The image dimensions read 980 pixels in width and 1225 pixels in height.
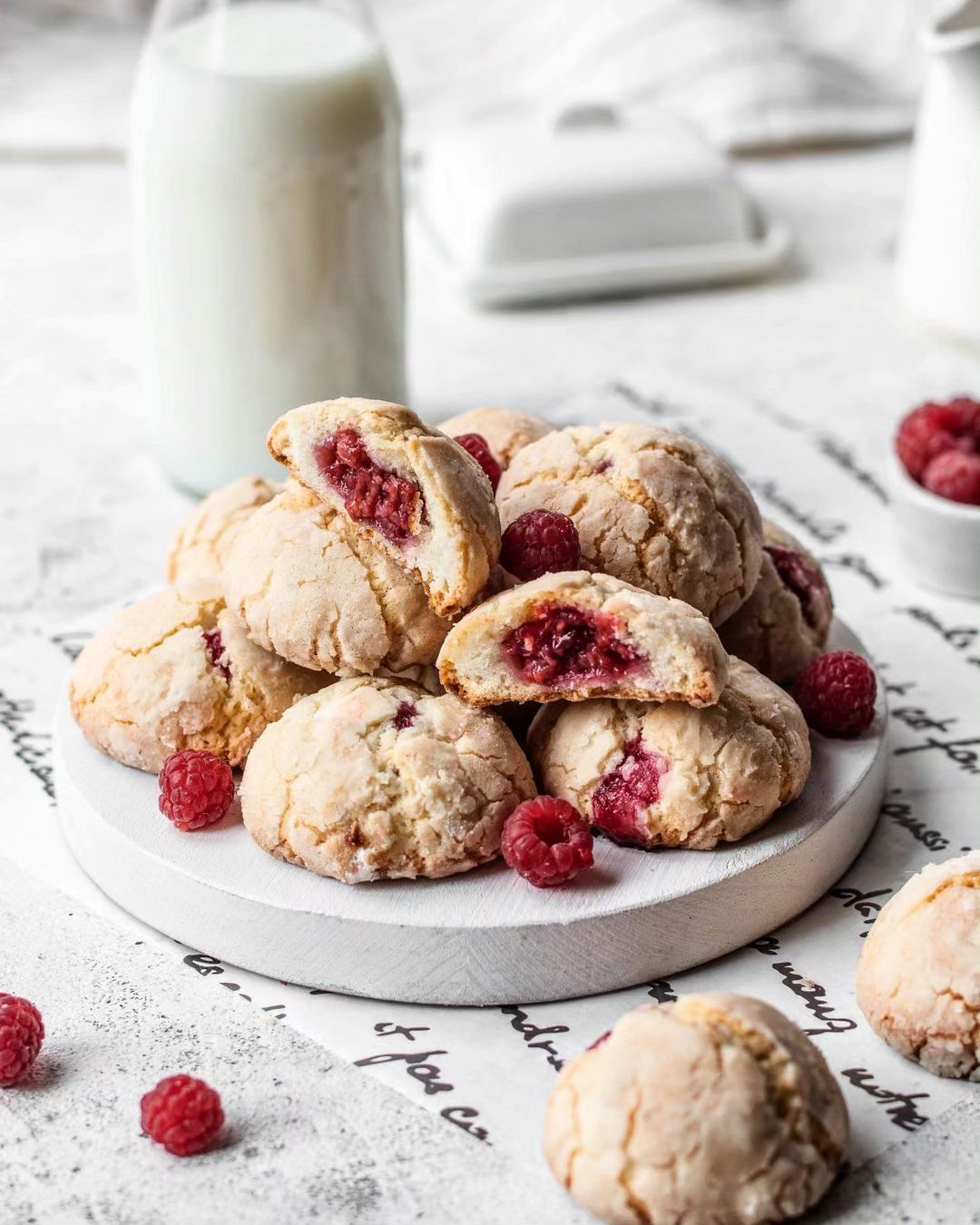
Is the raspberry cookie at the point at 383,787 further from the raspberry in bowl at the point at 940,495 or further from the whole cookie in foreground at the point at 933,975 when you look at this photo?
the raspberry in bowl at the point at 940,495

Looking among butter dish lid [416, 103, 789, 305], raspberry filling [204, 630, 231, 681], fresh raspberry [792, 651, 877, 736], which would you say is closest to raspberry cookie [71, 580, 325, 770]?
raspberry filling [204, 630, 231, 681]

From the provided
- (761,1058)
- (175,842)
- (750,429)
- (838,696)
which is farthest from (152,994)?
(750,429)

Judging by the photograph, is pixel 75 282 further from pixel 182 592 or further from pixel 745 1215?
pixel 745 1215

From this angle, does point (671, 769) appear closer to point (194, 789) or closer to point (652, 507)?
point (652, 507)

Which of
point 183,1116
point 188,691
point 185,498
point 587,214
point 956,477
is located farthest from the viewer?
point 587,214

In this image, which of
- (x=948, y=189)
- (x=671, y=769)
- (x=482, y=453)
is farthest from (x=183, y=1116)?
(x=948, y=189)

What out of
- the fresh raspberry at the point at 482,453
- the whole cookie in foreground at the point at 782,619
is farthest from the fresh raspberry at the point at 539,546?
the whole cookie in foreground at the point at 782,619

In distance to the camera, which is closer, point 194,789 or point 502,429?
point 194,789
